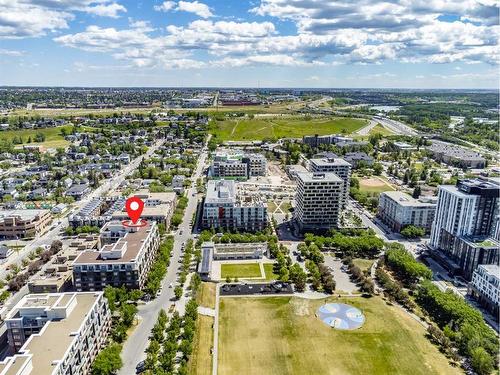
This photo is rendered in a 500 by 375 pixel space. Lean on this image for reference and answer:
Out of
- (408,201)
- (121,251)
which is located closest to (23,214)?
(121,251)

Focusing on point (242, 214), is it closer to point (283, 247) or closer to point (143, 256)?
point (283, 247)

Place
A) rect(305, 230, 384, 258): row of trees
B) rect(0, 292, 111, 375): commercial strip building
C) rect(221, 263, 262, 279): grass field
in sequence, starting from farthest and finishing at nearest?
rect(305, 230, 384, 258): row of trees
rect(221, 263, 262, 279): grass field
rect(0, 292, 111, 375): commercial strip building

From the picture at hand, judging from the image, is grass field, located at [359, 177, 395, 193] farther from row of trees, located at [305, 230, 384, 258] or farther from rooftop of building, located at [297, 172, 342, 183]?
row of trees, located at [305, 230, 384, 258]

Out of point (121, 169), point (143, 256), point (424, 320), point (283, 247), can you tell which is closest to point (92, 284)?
point (143, 256)

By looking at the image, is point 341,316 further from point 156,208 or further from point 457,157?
point 457,157

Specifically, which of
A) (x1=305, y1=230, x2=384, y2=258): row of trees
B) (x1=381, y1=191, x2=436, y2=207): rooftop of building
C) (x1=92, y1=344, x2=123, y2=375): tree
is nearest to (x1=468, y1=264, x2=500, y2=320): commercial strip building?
(x1=305, y1=230, x2=384, y2=258): row of trees

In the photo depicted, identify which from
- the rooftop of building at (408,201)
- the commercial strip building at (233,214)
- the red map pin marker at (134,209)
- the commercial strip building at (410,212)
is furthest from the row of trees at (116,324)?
the rooftop of building at (408,201)

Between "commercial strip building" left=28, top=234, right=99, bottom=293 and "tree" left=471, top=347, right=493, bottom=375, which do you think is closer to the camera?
"tree" left=471, top=347, right=493, bottom=375
